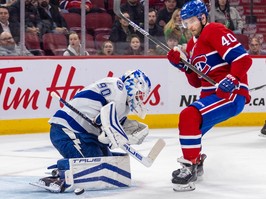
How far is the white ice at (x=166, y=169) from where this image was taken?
15.9 ft

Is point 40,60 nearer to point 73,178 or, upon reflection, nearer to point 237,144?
point 237,144

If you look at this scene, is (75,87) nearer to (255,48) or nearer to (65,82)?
(65,82)

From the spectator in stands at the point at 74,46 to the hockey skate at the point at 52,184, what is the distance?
394 cm

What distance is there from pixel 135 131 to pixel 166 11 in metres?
4.48

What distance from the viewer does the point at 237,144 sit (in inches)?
297

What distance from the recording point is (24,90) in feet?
27.5

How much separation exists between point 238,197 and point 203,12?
3.94 feet

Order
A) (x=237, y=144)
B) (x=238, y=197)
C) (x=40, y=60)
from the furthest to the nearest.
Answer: (x=40, y=60) → (x=237, y=144) → (x=238, y=197)

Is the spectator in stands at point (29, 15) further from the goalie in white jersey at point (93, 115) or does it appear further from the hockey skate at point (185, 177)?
the hockey skate at point (185, 177)

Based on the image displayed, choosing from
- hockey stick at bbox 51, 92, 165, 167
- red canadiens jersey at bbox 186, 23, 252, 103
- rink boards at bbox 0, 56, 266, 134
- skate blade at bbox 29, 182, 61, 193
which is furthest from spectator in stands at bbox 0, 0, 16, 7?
skate blade at bbox 29, 182, 61, 193

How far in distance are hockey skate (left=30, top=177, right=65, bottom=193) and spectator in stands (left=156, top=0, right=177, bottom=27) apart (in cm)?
464

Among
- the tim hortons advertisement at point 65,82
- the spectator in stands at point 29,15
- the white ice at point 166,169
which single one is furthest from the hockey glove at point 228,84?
the spectator in stands at point 29,15

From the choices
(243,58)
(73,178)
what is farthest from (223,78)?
(73,178)

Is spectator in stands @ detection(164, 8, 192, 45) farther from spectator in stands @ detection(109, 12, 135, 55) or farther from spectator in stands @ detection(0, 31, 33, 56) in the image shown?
spectator in stands @ detection(0, 31, 33, 56)
